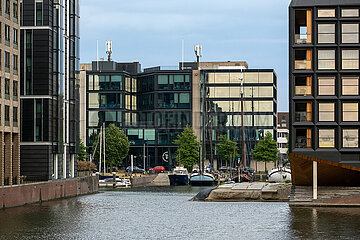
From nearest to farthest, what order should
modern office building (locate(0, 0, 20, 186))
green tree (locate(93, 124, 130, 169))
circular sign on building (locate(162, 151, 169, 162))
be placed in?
modern office building (locate(0, 0, 20, 186)) → green tree (locate(93, 124, 130, 169)) → circular sign on building (locate(162, 151, 169, 162))

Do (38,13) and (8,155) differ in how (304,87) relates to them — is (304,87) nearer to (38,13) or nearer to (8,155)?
(8,155)

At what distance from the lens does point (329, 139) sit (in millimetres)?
67562

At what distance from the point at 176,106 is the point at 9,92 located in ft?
323

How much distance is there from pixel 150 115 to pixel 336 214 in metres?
114

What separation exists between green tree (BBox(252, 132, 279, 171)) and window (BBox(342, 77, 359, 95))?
85.6 m

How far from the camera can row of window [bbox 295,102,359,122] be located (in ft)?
222

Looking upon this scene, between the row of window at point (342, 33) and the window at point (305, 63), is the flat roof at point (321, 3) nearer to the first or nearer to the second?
the row of window at point (342, 33)

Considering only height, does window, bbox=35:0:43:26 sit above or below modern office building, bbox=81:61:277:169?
above

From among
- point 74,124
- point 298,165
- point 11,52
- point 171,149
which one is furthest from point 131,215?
point 171,149

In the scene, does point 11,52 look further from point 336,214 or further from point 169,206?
point 336,214

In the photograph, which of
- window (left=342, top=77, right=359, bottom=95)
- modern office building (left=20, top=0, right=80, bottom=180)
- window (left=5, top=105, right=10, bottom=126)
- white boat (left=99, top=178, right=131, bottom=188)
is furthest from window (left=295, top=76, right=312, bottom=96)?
white boat (left=99, top=178, right=131, bottom=188)

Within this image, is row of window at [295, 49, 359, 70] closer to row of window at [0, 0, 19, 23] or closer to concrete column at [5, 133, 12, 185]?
row of window at [0, 0, 19, 23]

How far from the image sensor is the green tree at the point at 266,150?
154m

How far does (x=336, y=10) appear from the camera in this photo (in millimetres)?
68625
